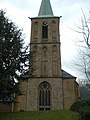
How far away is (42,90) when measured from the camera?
42031 millimetres

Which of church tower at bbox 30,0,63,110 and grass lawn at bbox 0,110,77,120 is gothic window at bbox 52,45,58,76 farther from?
grass lawn at bbox 0,110,77,120

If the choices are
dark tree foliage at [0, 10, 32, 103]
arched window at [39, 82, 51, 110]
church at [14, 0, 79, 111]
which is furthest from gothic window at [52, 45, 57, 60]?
dark tree foliage at [0, 10, 32, 103]

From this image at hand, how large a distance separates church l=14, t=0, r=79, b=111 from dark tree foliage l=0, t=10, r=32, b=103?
14.0 m

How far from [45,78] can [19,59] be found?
18.2m

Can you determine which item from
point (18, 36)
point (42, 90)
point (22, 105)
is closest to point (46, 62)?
point (42, 90)

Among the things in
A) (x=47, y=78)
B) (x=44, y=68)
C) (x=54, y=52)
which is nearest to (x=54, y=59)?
(x=54, y=52)

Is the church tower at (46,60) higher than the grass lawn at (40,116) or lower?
higher

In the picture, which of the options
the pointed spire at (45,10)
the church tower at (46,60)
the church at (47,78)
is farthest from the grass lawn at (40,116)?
the pointed spire at (45,10)

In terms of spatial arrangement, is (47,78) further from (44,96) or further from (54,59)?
(54,59)

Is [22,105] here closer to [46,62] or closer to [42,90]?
[42,90]

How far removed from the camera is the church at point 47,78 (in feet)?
133

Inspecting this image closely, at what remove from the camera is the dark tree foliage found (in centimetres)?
2258

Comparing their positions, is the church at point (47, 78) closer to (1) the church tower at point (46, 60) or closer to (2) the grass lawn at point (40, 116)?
(1) the church tower at point (46, 60)

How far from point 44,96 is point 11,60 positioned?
62.4ft
